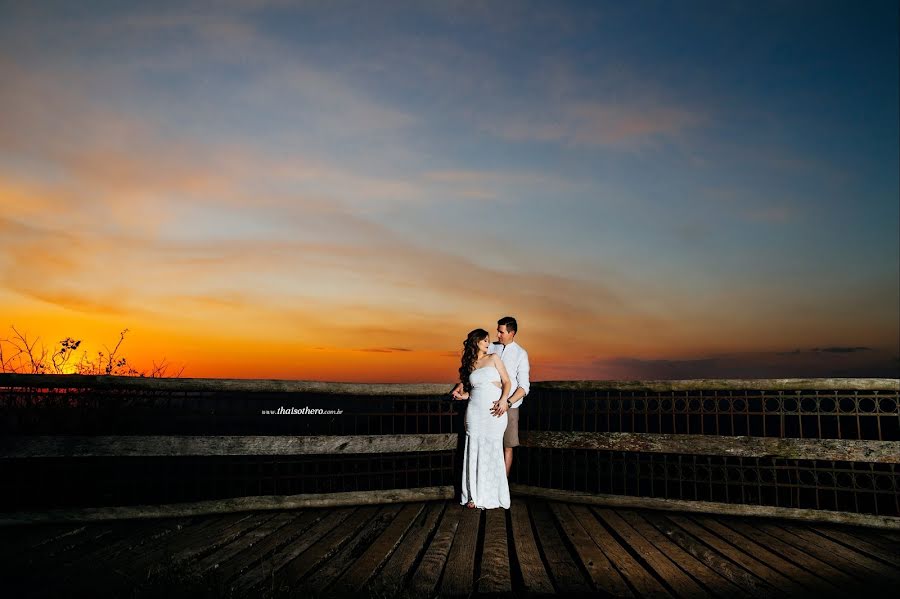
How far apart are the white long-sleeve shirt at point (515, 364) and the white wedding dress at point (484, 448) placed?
0.27 m

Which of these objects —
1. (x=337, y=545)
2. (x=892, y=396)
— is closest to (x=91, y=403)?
(x=337, y=545)

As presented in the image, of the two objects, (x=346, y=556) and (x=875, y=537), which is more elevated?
(x=346, y=556)

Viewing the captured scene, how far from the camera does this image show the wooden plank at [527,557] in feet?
12.1

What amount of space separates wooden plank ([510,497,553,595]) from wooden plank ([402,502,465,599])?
0.59 m

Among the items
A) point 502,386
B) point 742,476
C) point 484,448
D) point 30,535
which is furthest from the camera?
point 502,386

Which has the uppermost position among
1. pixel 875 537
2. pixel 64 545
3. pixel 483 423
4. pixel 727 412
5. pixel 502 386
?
pixel 502 386

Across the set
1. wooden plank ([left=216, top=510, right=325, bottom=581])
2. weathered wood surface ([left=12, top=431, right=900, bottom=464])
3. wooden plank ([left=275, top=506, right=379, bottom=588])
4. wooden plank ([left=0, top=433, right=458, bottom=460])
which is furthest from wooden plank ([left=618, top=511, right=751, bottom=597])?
wooden plank ([left=216, top=510, right=325, bottom=581])

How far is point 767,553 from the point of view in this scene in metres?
4.51


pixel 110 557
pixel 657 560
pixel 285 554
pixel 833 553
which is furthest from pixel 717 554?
pixel 110 557

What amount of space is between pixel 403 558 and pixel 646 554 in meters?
2.04

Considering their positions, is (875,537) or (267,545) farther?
(875,537)

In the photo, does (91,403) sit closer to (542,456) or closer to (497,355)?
(497,355)

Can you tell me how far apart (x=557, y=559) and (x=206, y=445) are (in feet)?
12.4

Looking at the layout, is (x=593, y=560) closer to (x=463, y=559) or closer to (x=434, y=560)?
(x=463, y=559)
